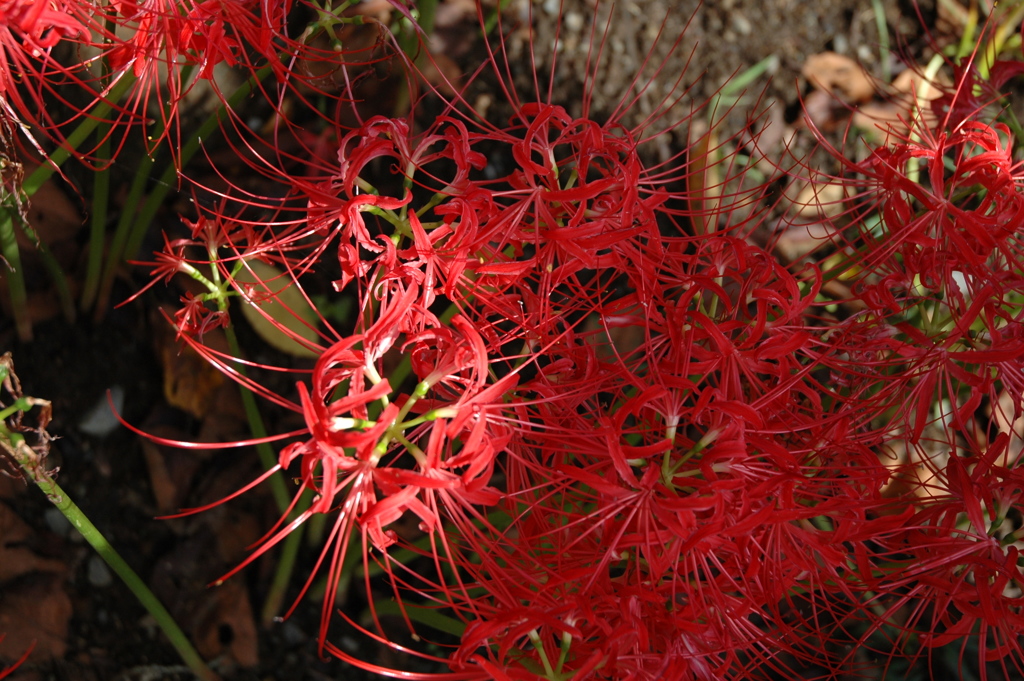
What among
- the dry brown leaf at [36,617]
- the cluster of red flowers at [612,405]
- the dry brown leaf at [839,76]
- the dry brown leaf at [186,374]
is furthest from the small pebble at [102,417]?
the dry brown leaf at [839,76]

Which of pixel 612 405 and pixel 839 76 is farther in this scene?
pixel 839 76

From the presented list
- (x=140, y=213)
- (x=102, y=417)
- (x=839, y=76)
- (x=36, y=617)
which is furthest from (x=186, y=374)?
(x=839, y=76)

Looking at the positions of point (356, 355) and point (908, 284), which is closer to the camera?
point (356, 355)

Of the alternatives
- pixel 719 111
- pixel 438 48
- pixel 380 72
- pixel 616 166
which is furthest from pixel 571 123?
pixel 719 111

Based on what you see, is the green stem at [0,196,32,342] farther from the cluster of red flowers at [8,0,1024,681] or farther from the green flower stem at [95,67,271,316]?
the cluster of red flowers at [8,0,1024,681]

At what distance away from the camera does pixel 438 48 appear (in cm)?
136

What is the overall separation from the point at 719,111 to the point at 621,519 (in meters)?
1.06

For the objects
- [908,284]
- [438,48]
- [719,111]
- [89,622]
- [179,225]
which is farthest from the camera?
[719,111]

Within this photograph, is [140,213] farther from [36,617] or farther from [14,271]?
[36,617]

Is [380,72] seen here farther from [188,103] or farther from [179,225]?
[179,225]

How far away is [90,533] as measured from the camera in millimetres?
699

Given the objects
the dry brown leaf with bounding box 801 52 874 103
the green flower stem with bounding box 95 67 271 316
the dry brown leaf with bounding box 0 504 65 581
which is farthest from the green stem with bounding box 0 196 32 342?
the dry brown leaf with bounding box 801 52 874 103

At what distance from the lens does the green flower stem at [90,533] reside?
596mm

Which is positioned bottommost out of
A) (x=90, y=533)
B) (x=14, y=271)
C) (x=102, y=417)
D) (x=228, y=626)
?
(x=228, y=626)
